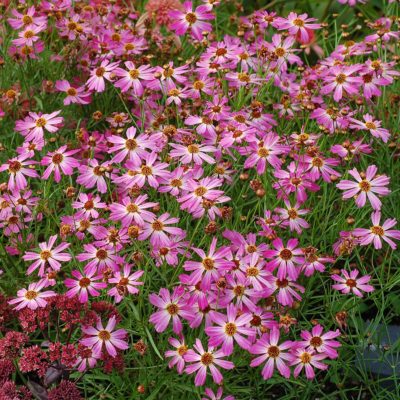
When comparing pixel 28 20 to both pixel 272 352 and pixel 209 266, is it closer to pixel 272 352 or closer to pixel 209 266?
pixel 209 266

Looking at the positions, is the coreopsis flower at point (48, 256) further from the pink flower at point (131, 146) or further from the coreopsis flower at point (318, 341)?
the coreopsis flower at point (318, 341)

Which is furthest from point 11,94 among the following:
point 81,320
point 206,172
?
point 81,320

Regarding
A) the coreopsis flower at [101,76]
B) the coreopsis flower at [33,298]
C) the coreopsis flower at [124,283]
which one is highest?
the coreopsis flower at [101,76]

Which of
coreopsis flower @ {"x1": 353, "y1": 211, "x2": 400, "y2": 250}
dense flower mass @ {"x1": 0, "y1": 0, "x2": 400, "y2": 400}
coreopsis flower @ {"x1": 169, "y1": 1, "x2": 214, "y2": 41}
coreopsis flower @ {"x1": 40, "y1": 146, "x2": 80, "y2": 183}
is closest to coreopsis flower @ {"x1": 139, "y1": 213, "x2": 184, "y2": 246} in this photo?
dense flower mass @ {"x1": 0, "y1": 0, "x2": 400, "y2": 400}

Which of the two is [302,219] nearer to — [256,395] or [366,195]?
[366,195]

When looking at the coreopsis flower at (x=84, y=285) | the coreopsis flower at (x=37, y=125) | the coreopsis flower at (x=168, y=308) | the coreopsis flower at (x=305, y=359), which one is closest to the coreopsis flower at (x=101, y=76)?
the coreopsis flower at (x=37, y=125)

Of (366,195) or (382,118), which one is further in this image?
(382,118)
